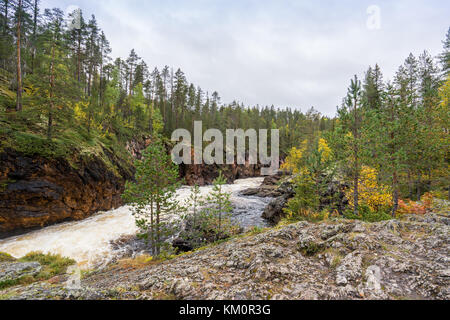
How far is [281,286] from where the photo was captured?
363 cm

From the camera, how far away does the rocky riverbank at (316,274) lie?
10.8 ft

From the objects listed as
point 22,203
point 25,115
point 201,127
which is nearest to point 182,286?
point 22,203

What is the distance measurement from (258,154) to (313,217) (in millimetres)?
58497

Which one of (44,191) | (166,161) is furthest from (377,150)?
(44,191)

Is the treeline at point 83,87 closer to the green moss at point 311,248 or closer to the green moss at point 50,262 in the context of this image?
the green moss at point 50,262

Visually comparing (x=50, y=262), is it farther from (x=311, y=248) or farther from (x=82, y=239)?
(x=311, y=248)

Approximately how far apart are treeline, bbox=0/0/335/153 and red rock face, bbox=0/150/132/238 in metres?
3.17

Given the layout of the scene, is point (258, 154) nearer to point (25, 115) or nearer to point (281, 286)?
point (25, 115)

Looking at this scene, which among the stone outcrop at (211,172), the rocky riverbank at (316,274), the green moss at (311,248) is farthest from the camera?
the stone outcrop at (211,172)

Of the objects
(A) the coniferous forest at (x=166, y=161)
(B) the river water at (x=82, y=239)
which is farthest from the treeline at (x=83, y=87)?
(B) the river water at (x=82, y=239)

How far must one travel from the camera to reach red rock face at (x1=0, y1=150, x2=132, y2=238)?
1331cm

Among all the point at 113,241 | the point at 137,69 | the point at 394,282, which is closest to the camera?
the point at 394,282

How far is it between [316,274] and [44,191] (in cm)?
2055

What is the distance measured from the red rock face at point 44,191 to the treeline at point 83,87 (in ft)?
10.4
